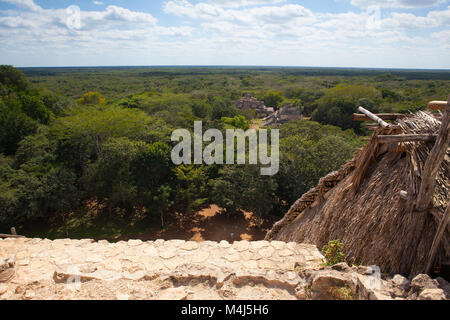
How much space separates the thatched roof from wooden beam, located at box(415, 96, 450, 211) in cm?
10

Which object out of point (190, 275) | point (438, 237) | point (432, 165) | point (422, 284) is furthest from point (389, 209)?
point (190, 275)

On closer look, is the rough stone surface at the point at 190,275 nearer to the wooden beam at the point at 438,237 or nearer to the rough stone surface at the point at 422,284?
the rough stone surface at the point at 422,284

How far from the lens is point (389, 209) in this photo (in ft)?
9.86

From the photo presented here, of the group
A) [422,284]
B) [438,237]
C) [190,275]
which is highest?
[438,237]

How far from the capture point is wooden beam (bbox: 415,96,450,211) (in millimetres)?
2326

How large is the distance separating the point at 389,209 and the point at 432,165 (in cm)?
79

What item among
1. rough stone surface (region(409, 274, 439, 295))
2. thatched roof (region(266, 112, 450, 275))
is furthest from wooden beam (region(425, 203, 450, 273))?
rough stone surface (region(409, 274, 439, 295))

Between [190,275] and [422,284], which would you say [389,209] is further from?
[190,275]

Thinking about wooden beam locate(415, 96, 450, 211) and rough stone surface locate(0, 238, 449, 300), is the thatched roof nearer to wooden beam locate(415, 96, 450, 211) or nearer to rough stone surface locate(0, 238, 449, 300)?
wooden beam locate(415, 96, 450, 211)

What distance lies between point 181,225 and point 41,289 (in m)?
8.86

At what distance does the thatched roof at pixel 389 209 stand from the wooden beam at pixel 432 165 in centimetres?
10

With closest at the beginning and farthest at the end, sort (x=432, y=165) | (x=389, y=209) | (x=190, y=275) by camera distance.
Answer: (x=432, y=165)
(x=389, y=209)
(x=190, y=275)

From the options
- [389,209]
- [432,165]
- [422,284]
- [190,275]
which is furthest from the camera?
[190,275]
